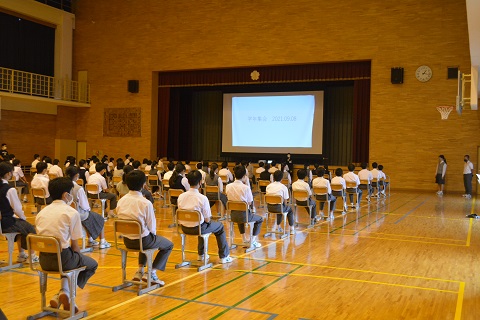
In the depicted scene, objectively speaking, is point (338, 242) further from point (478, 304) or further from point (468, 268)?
point (478, 304)

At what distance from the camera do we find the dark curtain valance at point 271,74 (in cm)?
2441

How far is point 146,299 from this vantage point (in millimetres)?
6312

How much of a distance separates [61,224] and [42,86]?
80.8 feet

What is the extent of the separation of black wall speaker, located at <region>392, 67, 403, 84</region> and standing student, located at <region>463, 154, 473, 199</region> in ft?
14.7

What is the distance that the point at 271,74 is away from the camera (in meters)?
25.9

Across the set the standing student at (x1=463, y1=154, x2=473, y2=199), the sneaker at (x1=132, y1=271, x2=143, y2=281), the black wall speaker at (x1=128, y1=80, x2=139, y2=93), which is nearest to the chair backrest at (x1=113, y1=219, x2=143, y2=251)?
the sneaker at (x1=132, y1=271, x2=143, y2=281)

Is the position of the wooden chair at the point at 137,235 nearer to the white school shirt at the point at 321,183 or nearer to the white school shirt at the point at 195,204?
the white school shirt at the point at 195,204

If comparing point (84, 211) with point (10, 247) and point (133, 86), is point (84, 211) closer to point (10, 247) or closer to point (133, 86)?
point (10, 247)

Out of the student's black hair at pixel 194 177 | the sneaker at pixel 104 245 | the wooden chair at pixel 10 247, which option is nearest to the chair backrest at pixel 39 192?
the sneaker at pixel 104 245

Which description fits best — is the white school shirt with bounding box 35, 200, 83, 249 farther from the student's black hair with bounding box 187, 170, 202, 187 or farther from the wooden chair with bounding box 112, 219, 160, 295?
the student's black hair with bounding box 187, 170, 202, 187

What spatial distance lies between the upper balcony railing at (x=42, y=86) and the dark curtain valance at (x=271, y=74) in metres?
4.99

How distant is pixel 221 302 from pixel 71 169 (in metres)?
3.63

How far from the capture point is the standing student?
2028 cm

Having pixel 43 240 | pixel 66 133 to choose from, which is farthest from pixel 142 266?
pixel 66 133
